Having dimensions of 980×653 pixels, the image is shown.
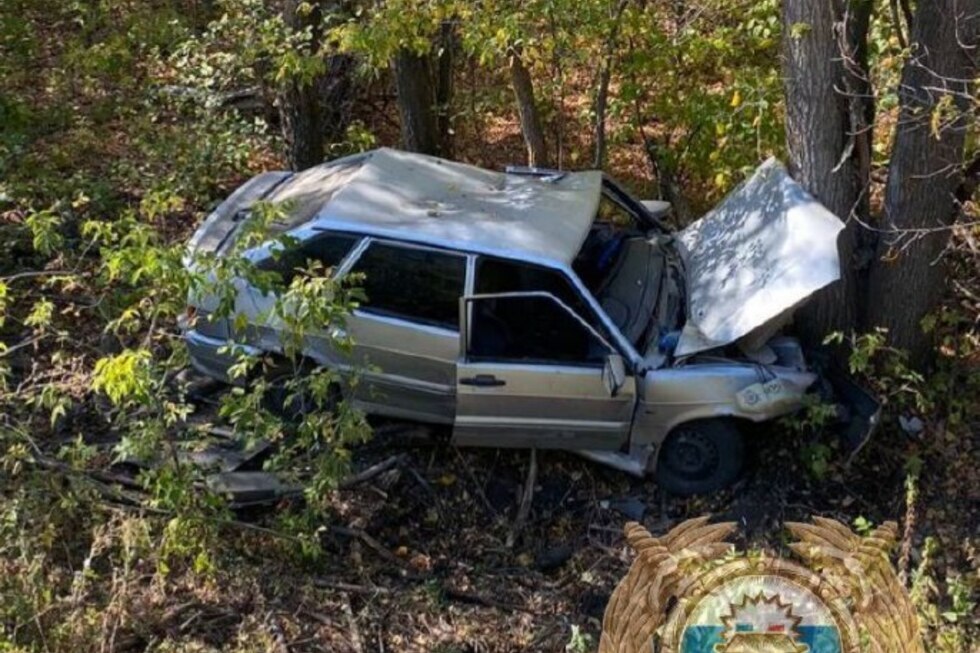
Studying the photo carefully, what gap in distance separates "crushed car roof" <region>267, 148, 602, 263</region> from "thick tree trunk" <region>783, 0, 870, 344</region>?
1399 mm

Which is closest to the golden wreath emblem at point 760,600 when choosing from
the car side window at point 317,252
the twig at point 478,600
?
the twig at point 478,600

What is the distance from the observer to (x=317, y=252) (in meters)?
6.26

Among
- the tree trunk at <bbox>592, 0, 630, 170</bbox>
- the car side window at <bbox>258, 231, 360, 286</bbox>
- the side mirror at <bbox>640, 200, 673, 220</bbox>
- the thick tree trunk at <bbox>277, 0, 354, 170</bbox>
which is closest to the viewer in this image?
the car side window at <bbox>258, 231, 360, 286</bbox>

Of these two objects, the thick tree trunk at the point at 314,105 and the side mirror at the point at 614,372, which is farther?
the thick tree trunk at the point at 314,105

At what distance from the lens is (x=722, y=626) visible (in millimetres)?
3480

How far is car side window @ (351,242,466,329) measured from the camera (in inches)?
242

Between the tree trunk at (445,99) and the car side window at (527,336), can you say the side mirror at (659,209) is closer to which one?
the car side window at (527,336)

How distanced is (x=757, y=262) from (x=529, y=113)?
361 centimetres

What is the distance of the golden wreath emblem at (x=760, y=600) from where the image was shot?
11.4 feet

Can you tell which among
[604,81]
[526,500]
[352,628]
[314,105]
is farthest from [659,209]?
[352,628]

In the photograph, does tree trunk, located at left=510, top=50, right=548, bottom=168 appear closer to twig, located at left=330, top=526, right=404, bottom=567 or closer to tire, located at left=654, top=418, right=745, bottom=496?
tire, located at left=654, top=418, right=745, bottom=496

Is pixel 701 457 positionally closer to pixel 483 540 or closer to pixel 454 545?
pixel 483 540

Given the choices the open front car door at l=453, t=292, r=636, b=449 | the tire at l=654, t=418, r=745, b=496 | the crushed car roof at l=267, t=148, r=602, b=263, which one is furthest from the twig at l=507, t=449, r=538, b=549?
the crushed car roof at l=267, t=148, r=602, b=263

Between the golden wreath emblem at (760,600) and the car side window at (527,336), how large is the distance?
229 centimetres
